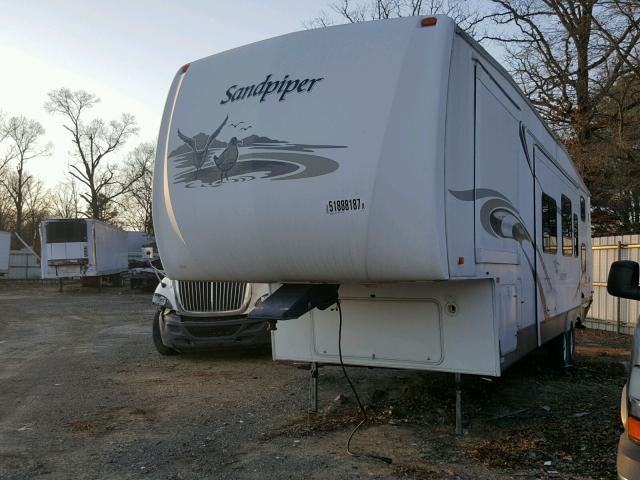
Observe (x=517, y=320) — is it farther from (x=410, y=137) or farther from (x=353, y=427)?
(x=410, y=137)

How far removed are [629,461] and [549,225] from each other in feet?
13.9

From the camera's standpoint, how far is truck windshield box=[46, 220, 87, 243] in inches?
1004

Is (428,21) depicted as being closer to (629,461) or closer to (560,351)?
(629,461)

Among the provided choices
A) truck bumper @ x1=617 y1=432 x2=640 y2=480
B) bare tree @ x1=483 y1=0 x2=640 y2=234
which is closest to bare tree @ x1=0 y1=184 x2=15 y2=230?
bare tree @ x1=483 y1=0 x2=640 y2=234

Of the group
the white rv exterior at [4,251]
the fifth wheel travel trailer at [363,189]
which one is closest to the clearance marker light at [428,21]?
the fifth wheel travel trailer at [363,189]

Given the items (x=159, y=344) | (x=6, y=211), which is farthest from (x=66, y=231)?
(x=6, y=211)

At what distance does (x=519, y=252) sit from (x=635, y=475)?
2923 millimetres

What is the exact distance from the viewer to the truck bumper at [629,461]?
2.84 metres

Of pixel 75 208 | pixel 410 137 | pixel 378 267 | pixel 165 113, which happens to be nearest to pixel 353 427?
pixel 378 267

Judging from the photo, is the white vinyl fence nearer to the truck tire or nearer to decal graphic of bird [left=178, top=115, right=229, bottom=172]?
the truck tire

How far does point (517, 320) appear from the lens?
17.7 feet

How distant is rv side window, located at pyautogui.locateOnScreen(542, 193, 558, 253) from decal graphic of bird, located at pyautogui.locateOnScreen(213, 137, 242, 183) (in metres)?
3.58

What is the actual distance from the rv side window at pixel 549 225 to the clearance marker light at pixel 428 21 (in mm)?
2945

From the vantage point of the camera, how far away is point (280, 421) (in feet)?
19.1
